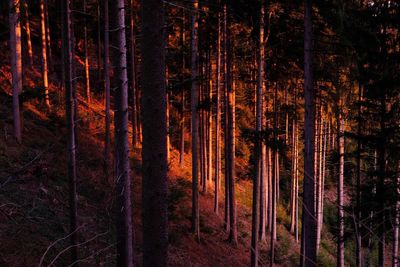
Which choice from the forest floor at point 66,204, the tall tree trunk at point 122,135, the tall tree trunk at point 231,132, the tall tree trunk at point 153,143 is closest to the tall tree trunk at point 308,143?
the forest floor at point 66,204

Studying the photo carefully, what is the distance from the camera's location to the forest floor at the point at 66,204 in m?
9.91

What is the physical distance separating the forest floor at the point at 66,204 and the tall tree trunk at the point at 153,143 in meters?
2.71

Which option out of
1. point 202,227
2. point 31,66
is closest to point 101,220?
point 202,227

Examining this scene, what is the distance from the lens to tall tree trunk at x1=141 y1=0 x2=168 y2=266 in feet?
14.8

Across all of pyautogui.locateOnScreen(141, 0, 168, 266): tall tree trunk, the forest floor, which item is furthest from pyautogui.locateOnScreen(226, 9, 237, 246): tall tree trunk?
pyautogui.locateOnScreen(141, 0, 168, 266): tall tree trunk

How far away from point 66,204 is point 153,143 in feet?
31.8

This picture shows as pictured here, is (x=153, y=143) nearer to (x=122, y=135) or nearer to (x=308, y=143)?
(x=122, y=135)

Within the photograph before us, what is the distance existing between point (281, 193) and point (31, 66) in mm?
21896

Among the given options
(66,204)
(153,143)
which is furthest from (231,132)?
(153,143)

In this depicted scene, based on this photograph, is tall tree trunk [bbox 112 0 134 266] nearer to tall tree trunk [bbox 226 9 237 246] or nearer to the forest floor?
the forest floor

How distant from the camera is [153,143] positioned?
4520 mm

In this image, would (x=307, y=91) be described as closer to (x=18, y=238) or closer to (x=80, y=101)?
(x=18, y=238)

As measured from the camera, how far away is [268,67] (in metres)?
17.2

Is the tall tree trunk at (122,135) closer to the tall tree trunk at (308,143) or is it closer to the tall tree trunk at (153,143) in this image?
the tall tree trunk at (153,143)
